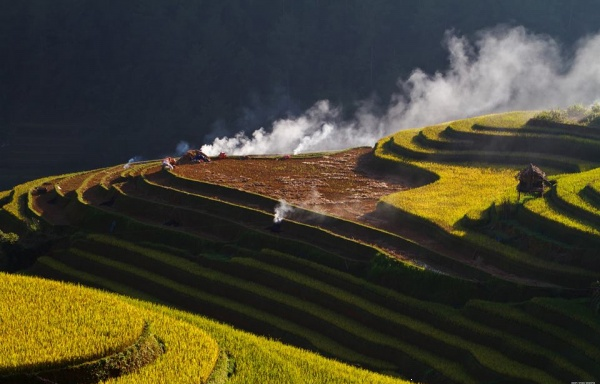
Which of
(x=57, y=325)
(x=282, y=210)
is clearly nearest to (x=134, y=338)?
(x=57, y=325)

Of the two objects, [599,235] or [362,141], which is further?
[362,141]

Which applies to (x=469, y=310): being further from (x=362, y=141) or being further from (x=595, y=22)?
(x=595, y=22)

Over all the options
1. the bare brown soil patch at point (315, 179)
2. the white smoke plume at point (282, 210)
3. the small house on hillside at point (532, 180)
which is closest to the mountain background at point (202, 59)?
the bare brown soil patch at point (315, 179)

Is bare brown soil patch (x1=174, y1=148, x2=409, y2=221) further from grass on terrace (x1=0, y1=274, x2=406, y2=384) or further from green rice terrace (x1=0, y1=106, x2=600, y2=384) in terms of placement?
grass on terrace (x1=0, y1=274, x2=406, y2=384)

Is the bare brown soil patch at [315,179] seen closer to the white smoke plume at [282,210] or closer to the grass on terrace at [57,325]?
the white smoke plume at [282,210]

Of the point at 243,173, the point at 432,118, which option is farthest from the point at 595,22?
the point at 243,173

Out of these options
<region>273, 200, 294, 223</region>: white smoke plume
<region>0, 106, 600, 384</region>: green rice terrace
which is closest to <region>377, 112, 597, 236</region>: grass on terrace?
<region>0, 106, 600, 384</region>: green rice terrace
